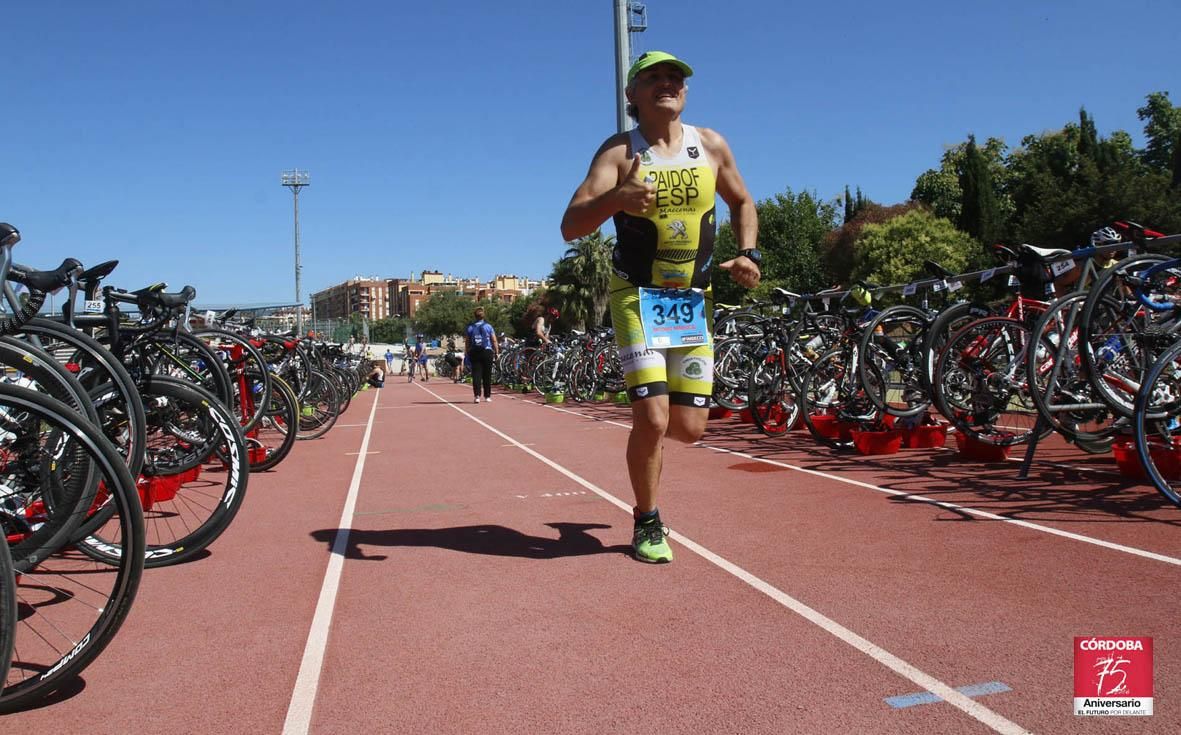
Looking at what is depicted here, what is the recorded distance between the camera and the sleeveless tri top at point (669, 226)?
154 inches

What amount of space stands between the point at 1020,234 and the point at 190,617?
49477mm

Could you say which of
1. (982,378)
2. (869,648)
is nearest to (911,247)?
(982,378)

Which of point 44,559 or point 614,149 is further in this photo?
point 614,149

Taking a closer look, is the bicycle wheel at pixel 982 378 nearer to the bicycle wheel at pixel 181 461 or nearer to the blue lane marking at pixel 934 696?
the blue lane marking at pixel 934 696

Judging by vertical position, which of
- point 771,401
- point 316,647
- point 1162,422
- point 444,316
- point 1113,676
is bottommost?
point 316,647

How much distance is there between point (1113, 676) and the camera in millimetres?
2391

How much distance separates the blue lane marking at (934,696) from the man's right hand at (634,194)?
2091 millimetres

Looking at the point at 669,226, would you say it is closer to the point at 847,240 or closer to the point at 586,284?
the point at 586,284

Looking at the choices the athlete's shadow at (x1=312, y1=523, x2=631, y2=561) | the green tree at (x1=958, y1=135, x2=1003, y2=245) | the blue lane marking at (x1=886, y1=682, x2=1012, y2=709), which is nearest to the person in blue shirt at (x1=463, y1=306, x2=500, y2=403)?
the athlete's shadow at (x1=312, y1=523, x2=631, y2=561)

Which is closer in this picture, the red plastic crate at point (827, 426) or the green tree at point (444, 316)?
the red plastic crate at point (827, 426)

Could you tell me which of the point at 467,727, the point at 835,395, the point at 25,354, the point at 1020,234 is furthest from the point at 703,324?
the point at 1020,234

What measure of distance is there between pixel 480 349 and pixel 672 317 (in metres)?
13.5

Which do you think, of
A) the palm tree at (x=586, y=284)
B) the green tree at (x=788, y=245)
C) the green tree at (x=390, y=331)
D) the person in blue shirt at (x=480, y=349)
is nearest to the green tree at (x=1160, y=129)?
the green tree at (x=788, y=245)

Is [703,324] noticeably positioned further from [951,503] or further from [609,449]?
[609,449]
